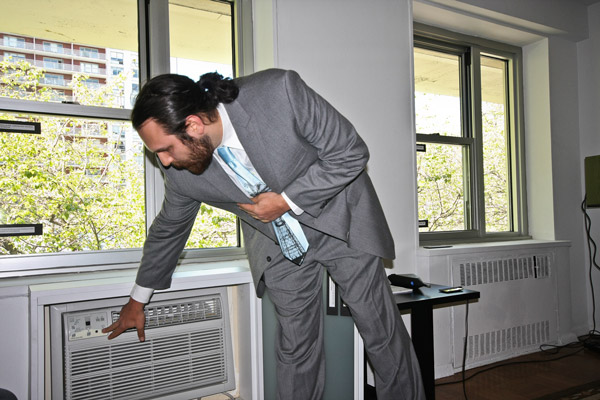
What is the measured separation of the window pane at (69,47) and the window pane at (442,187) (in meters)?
1.97

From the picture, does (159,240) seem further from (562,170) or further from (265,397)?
(562,170)

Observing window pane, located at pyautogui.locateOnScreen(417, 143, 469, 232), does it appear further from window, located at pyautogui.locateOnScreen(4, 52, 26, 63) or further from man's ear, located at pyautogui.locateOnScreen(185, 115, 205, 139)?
window, located at pyautogui.locateOnScreen(4, 52, 26, 63)

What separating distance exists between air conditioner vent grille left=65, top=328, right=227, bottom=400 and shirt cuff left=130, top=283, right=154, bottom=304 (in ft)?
0.96

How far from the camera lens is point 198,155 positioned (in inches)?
46.1

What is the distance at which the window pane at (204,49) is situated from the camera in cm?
221

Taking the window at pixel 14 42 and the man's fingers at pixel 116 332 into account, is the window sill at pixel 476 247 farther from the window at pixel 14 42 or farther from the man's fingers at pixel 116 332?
the window at pixel 14 42

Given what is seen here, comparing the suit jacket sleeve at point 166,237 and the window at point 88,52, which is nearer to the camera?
the suit jacket sleeve at point 166,237

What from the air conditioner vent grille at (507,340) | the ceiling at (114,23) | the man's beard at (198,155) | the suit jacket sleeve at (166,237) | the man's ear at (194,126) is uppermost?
the ceiling at (114,23)

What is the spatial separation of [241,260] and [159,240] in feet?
2.60

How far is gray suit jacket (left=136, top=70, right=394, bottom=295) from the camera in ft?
3.83

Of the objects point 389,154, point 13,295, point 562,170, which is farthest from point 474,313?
point 13,295

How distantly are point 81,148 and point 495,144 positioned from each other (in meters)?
2.91

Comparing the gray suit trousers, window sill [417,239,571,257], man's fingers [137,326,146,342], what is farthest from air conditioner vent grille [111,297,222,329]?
window sill [417,239,571,257]

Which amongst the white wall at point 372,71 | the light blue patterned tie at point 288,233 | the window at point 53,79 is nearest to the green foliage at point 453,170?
the white wall at point 372,71
